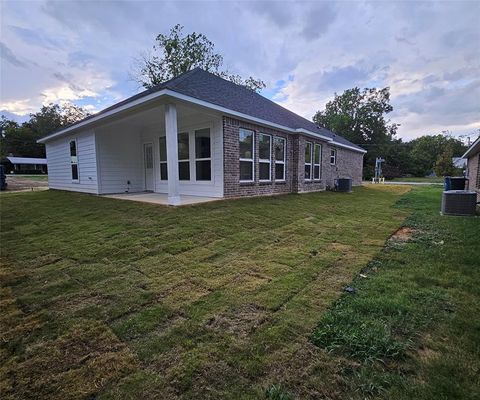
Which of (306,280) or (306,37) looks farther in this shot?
(306,37)

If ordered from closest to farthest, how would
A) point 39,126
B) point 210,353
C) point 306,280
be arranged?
point 210,353, point 306,280, point 39,126

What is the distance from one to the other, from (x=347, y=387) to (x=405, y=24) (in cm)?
1168

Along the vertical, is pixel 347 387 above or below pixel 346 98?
below

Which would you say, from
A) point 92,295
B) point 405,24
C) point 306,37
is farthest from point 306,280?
point 306,37

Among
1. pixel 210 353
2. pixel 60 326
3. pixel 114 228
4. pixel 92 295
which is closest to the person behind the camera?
pixel 210 353

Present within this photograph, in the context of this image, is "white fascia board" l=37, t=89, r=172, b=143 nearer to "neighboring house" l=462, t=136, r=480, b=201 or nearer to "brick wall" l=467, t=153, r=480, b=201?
"neighboring house" l=462, t=136, r=480, b=201

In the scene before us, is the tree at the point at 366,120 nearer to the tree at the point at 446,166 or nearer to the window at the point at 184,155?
the tree at the point at 446,166

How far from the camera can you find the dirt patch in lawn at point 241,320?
2.17 metres

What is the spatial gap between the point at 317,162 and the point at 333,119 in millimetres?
32345

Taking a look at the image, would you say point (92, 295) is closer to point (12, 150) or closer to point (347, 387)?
point (347, 387)

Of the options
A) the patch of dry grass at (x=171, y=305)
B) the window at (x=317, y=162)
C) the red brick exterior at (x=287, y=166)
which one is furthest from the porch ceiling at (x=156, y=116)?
the window at (x=317, y=162)

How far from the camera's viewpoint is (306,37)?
36.0 ft

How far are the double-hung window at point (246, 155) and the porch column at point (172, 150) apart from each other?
8.96 feet

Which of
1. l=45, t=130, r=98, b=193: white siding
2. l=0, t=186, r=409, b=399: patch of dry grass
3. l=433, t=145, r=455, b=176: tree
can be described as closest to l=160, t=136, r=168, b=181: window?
l=45, t=130, r=98, b=193: white siding
